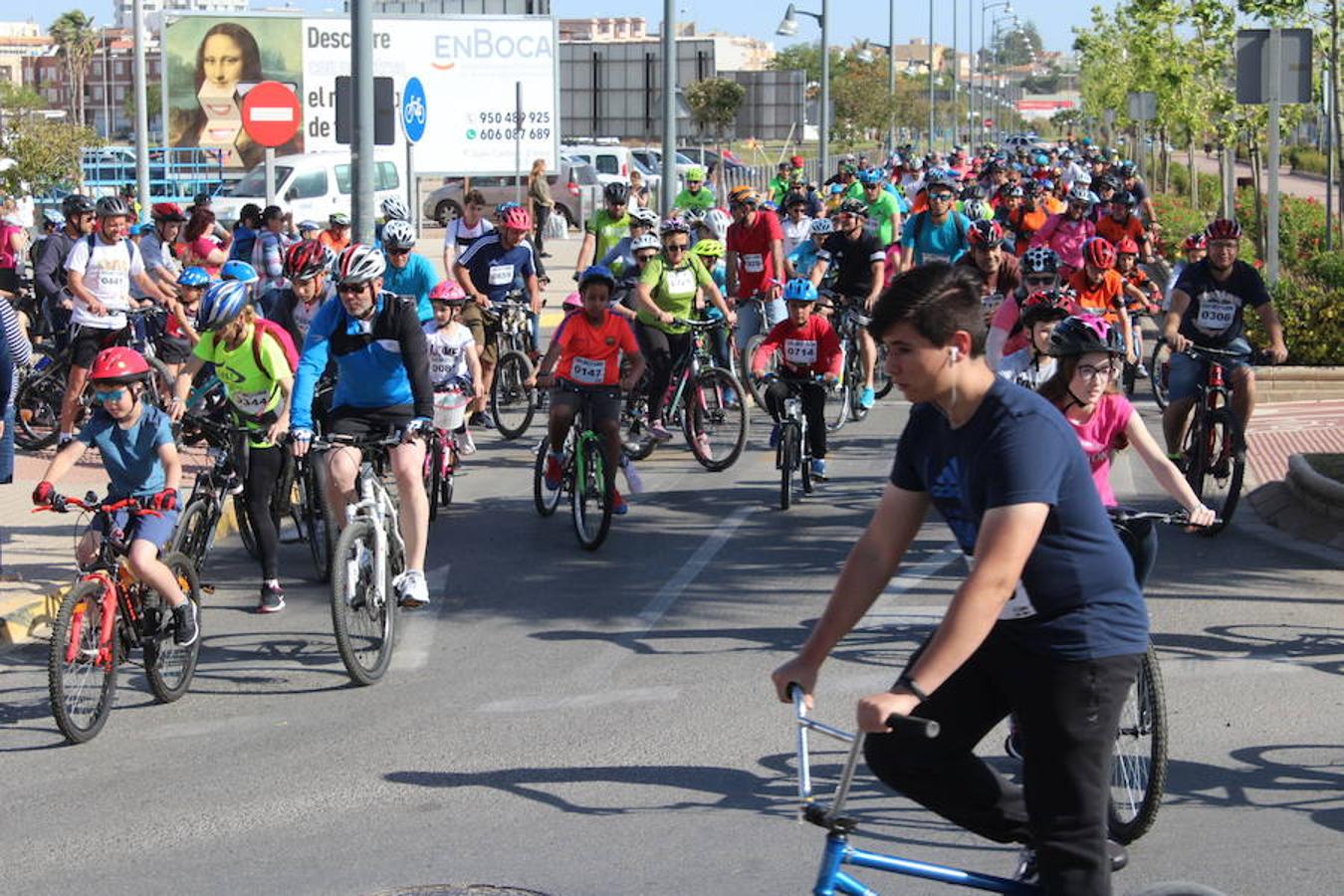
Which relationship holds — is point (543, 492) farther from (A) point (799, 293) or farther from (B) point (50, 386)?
(B) point (50, 386)

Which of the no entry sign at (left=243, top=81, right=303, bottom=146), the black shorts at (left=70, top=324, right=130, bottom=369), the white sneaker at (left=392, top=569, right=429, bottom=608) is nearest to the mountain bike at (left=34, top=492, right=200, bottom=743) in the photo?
the white sneaker at (left=392, top=569, right=429, bottom=608)

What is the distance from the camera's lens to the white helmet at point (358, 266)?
9.16 metres

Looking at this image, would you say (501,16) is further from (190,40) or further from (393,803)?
(393,803)

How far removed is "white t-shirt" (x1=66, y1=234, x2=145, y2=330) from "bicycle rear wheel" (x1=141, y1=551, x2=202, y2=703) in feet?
22.4

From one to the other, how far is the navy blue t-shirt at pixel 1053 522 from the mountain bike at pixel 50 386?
38.8 feet

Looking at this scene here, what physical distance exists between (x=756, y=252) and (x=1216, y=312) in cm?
633

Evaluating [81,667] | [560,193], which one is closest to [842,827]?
[81,667]

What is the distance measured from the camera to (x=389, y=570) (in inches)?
356

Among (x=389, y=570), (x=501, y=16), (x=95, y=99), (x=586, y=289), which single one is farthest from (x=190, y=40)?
(x=95, y=99)

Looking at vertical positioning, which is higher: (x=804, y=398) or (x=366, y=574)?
(x=804, y=398)

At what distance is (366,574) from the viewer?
8.80 metres

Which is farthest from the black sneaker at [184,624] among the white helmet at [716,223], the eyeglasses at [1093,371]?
the white helmet at [716,223]

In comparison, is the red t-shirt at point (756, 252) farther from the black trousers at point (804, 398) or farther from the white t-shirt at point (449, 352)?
the white t-shirt at point (449, 352)

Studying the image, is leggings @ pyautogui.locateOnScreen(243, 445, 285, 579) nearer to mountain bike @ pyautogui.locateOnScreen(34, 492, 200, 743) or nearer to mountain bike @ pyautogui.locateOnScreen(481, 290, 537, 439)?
mountain bike @ pyautogui.locateOnScreen(34, 492, 200, 743)
